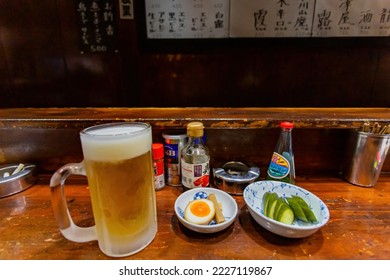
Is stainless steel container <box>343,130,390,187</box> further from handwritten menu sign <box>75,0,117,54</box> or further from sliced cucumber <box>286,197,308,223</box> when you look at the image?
handwritten menu sign <box>75,0,117,54</box>

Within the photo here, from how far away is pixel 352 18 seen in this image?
7.30ft

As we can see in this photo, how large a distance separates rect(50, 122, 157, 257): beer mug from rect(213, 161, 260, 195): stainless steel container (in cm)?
35

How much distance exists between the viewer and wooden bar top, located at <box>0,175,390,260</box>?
2.06ft

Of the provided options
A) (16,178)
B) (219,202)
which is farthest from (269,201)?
(16,178)

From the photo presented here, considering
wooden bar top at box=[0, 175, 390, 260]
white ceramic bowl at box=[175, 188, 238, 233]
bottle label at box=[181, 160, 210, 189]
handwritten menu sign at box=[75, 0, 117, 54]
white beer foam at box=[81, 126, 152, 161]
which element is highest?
handwritten menu sign at box=[75, 0, 117, 54]

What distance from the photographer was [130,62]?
244 cm

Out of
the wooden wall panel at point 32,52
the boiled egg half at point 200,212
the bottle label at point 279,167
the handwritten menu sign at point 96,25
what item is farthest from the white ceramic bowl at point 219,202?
the wooden wall panel at point 32,52

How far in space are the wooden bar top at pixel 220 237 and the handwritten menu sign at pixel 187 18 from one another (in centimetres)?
195

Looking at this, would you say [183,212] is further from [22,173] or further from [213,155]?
[22,173]

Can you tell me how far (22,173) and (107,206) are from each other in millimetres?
610

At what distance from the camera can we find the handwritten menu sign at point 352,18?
2.20 m

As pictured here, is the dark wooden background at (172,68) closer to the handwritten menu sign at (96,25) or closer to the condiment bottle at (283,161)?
the handwritten menu sign at (96,25)

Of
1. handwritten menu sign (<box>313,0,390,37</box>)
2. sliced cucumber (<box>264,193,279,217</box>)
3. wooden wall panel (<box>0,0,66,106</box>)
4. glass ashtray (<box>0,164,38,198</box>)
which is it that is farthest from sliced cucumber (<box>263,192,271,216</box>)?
wooden wall panel (<box>0,0,66,106</box>)
